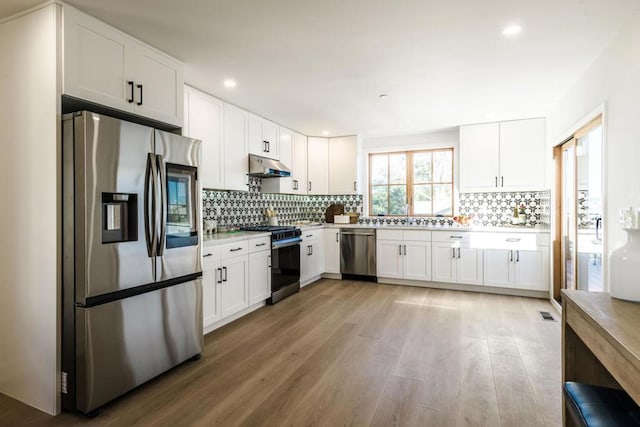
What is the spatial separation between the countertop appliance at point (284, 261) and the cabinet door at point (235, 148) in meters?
0.69

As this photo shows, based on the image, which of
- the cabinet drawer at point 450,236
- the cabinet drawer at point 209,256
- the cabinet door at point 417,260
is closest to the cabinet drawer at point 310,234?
the cabinet door at point 417,260

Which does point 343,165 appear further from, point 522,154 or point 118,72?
point 118,72

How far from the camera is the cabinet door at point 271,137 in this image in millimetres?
4555

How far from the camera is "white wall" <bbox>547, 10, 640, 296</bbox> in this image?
211 centimetres

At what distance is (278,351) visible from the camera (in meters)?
2.83

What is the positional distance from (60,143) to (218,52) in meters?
1.33

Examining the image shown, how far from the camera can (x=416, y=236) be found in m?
4.98

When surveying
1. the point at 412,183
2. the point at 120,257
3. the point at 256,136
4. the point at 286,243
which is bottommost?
the point at 286,243

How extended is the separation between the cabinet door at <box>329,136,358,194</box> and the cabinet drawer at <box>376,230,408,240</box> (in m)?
0.87

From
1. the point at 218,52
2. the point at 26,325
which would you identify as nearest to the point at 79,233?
the point at 26,325

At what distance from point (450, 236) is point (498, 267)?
0.72 m

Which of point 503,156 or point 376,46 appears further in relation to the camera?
point 503,156

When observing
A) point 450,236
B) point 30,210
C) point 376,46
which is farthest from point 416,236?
point 30,210

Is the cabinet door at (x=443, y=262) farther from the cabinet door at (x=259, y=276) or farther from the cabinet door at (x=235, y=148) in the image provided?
the cabinet door at (x=235, y=148)
